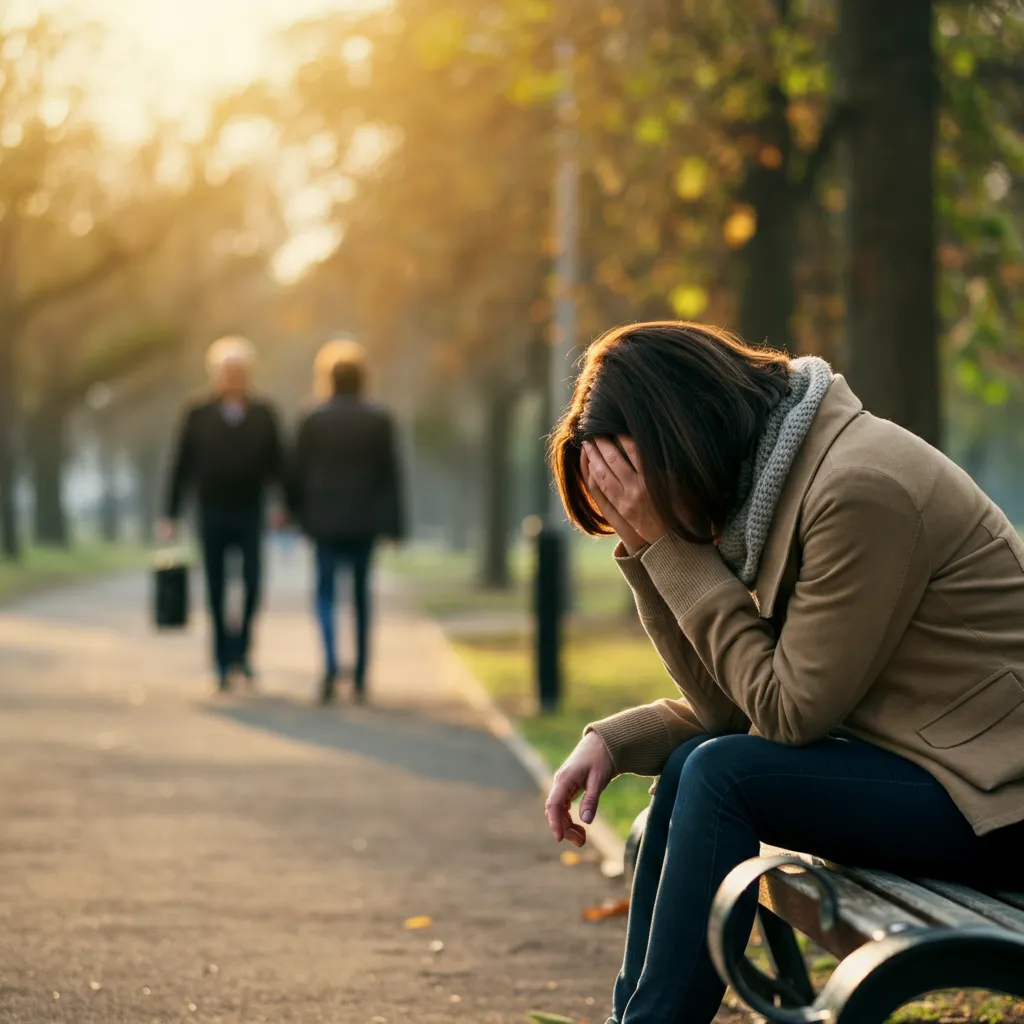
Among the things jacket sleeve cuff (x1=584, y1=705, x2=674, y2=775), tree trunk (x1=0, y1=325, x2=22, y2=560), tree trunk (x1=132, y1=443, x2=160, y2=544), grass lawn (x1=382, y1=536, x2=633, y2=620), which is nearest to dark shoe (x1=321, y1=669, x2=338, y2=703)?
grass lawn (x1=382, y1=536, x2=633, y2=620)

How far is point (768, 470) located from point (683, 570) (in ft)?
0.89

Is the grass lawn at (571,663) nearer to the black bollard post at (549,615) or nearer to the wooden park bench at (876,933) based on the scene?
the black bollard post at (549,615)

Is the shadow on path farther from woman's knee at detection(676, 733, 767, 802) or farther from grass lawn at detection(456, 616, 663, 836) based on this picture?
woman's knee at detection(676, 733, 767, 802)

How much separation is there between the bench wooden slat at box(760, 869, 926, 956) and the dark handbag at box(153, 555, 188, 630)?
30.9 ft

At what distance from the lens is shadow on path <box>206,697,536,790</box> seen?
9219mm

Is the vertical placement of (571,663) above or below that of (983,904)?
below

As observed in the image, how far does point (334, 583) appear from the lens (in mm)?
12203

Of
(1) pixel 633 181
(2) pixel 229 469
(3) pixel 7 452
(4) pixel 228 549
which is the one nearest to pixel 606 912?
(2) pixel 229 469

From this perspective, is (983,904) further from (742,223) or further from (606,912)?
(742,223)

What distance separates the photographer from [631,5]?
1027cm

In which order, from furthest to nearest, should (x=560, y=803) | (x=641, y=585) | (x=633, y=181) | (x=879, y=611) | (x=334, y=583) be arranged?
(x=633, y=181) < (x=334, y=583) < (x=560, y=803) < (x=641, y=585) < (x=879, y=611)

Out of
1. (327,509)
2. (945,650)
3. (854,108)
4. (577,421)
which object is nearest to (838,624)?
(945,650)

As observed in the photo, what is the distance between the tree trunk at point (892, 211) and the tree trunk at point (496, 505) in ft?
66.7

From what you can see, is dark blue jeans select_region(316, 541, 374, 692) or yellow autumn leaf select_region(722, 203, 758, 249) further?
yellow autumn leaf select_region(722, 203, 758, 249)
